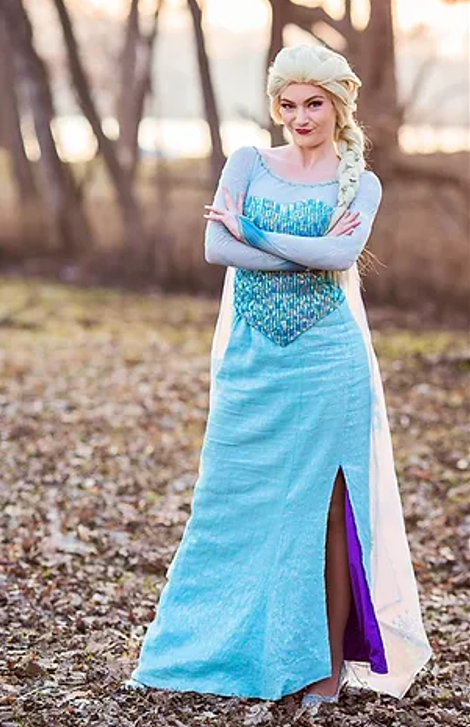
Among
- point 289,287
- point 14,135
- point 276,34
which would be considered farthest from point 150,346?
point 14,135

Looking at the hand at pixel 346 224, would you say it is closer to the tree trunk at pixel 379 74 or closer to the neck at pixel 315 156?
the neck at pixel 315 156

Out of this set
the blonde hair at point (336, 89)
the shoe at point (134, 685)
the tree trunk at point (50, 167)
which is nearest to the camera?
the blonde hair at point (336, 89)

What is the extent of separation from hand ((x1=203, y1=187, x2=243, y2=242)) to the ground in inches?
58.9

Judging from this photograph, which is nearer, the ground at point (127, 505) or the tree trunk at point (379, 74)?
the ground at point (127, 505)

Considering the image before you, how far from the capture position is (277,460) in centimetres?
411

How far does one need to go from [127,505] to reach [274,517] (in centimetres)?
316

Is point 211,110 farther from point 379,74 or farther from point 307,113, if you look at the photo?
point 307,113

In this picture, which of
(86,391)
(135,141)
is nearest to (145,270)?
(135,141)

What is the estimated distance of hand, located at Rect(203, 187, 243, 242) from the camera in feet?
13.1

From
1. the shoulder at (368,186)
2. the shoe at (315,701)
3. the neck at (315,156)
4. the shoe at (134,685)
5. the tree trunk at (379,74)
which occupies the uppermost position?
the tree trunk at (379,74)

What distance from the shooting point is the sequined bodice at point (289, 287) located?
3.99 metres

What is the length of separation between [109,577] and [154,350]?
6402 mm

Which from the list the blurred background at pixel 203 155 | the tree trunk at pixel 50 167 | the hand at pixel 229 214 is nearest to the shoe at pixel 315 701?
the hand at pixel 229 214

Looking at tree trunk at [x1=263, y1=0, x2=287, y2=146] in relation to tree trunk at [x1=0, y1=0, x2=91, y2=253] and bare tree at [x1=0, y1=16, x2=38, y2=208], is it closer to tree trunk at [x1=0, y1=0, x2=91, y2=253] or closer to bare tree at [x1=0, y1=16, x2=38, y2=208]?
tree trunk at [x1=0, y1=0, x2=91, y2=253]
